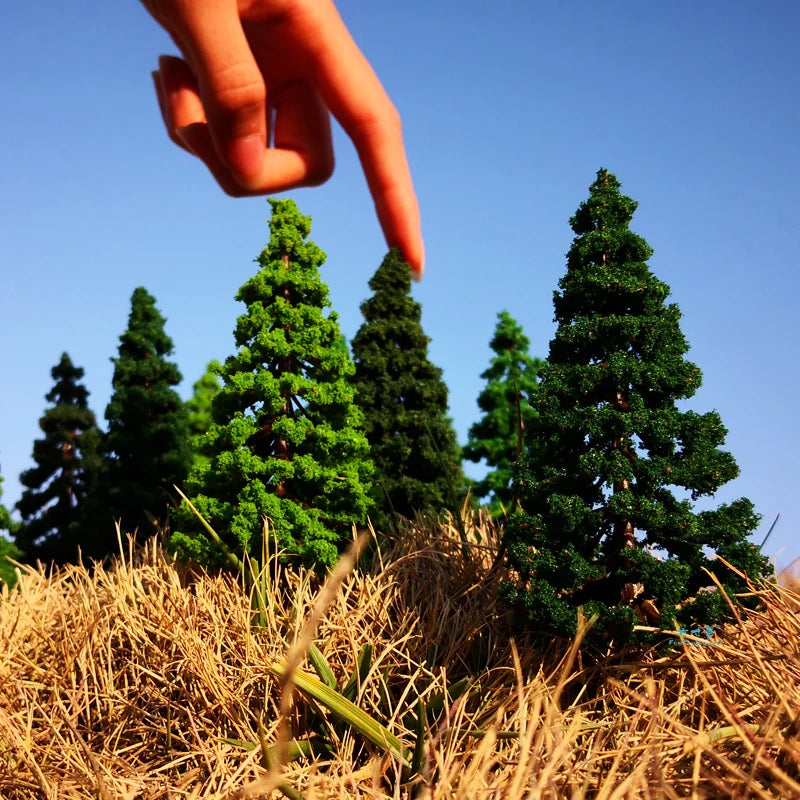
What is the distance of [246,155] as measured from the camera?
8.99 ft

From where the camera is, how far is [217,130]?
8.97 ft

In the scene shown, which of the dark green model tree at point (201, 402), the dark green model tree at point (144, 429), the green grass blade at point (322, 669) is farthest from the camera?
→ the dark green model tree at point (201, 402)

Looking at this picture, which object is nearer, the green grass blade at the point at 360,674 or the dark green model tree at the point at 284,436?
the green grass blade at the point at 360,674

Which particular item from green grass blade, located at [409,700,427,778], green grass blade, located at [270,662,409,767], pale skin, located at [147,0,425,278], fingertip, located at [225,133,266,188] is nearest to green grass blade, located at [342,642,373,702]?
green grass blade, located at [270,662,409,767]

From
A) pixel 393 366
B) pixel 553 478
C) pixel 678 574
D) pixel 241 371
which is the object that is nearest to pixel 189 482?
pixel 241 371

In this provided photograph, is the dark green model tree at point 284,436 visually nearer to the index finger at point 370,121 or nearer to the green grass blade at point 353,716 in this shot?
the green grass blade at point 353,716

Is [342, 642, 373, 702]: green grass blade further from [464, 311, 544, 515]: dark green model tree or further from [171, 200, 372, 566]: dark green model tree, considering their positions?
[464, 311, 544, 515]: dark green model tree

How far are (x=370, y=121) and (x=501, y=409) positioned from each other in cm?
1488

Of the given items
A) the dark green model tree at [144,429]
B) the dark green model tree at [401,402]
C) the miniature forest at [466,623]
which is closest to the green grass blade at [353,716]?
the miniature forest at [466,623]

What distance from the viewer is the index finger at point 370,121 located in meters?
2.82

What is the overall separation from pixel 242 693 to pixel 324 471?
359cm

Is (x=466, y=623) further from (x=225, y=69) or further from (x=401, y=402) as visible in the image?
(x=225, y=69)

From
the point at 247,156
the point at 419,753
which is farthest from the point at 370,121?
the point at 419,753

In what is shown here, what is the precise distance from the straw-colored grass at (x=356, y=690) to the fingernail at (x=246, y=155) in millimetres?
3307
